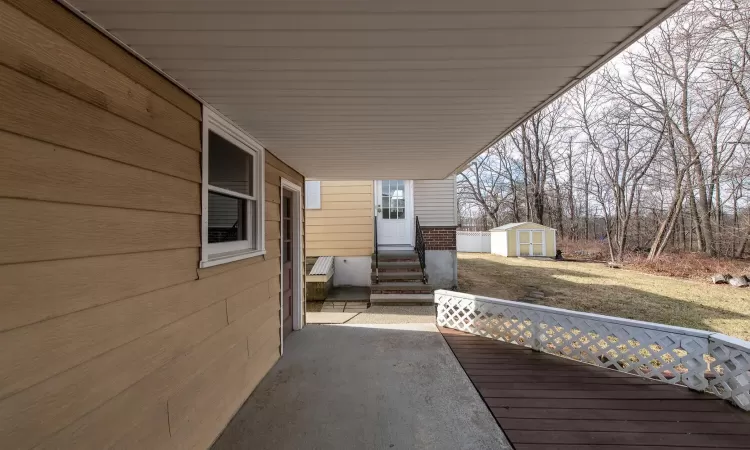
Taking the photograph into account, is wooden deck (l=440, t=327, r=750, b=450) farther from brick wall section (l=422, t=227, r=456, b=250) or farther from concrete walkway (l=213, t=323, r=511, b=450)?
brick wall section (l=422, t=227, r=456, b=250)

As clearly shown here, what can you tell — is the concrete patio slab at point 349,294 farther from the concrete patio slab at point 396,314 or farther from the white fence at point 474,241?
the white fence at point 474,241

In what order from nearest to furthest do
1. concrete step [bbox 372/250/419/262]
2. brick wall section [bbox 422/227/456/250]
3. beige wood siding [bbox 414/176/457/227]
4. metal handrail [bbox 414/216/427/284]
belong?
metal handrail [bbox 414/216/427/284] → concrete step [bbox 372/250/419/262] → brick wall section [bbox 422/227/456/250] → beige wood siding [bbox 414/176/457/227]

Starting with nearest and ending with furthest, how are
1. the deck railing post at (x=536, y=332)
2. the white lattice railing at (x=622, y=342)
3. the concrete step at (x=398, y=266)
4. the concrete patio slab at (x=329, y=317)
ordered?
1. the white lattice railing at (x=622, y=342)
2. the deck railing post at (x=536, y=332)
3. the concrete patio slab at (x=329, y=317)
4. the concrete step at (x=398, y=266)

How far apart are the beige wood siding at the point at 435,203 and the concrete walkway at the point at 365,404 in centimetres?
408

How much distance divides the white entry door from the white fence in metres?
11.4

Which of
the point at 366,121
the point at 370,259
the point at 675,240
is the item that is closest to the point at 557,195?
the point at 675,240

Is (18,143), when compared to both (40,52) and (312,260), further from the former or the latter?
(312,260)

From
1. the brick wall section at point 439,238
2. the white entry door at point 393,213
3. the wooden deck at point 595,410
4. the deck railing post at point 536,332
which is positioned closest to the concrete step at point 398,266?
the brick wall section at point 439,238

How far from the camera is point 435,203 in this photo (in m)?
7.56

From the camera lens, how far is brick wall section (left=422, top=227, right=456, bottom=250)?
7.35 meters

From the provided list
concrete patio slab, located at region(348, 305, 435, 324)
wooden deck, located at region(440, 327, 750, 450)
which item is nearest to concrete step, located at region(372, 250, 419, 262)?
concrete patio slab, located at region(348, 305, 435, 324)

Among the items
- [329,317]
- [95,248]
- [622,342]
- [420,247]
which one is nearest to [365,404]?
[95,248]

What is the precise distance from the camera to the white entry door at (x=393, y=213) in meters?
7.93

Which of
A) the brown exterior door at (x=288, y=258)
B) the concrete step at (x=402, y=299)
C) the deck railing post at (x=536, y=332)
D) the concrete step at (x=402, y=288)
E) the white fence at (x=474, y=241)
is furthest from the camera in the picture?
the white fence at (x=474, y=241)
